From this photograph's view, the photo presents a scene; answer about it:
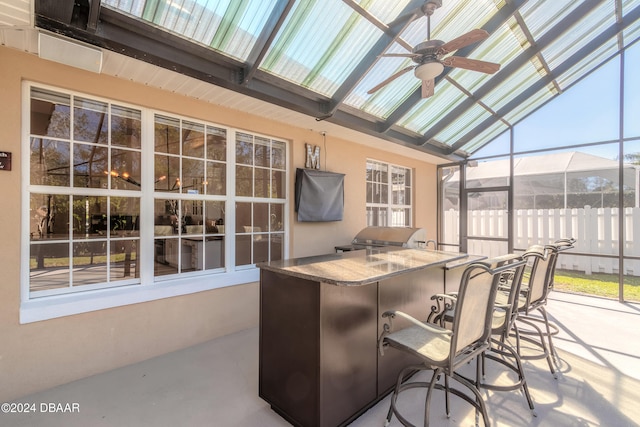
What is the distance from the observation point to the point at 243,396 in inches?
89.1

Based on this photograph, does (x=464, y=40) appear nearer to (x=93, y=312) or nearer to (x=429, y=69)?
(x=429, y=69)

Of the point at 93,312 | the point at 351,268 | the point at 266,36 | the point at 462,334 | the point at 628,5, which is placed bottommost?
the point at 93,312

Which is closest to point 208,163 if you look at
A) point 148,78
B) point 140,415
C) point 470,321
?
point 148,78

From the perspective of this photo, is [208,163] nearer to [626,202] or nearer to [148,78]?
[148,78]

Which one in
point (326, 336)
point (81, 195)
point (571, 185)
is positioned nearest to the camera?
point (326, 336)

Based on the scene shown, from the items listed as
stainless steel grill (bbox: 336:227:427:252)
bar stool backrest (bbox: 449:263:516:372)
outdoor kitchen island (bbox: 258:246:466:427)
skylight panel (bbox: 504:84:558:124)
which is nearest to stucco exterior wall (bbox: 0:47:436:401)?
stainless steel grill (bbox: 336:227:427:252)

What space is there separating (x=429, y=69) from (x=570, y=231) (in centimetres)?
570

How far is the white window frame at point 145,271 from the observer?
2314mm

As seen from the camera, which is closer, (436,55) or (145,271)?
(436,55)

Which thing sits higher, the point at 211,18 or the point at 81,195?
the point at 211,18

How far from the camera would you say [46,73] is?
2.36 meters

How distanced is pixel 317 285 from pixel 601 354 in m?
3.35

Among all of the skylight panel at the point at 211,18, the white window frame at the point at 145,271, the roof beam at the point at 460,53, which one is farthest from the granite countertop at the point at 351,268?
the roof beam at the point at 460,53

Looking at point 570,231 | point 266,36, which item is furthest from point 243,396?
point 570,231
